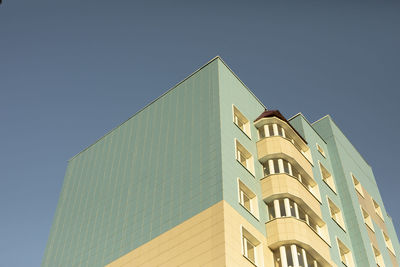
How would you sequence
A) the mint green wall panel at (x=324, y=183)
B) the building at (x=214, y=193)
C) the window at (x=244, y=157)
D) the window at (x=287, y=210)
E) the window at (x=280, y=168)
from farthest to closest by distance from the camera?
the mint green wall panel at (x=324, y=183), the window at (x=280, y=168), the window at (x=244, y=157), the window at (x=287, y=210), the building at (x=214, y=193)

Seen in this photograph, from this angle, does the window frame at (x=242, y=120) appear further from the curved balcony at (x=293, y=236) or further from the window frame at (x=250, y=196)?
the curved balcony at (x=293, y=236)

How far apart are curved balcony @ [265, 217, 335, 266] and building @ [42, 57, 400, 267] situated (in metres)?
0.08

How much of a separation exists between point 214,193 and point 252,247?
4387 millimetres

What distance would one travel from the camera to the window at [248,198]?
36.3 metres

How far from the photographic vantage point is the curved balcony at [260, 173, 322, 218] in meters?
37.6

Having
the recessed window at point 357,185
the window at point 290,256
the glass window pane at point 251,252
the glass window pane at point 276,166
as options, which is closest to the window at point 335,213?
the recessed window at point 357,185

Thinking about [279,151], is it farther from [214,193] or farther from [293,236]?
[214,193]

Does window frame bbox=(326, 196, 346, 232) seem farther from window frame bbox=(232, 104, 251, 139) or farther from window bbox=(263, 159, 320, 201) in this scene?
window frame bbox=(232, 104, 251, 139)

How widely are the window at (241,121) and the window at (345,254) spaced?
11.6m

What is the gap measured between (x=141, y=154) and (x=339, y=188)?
62.7ft

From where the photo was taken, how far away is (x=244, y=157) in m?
40.4

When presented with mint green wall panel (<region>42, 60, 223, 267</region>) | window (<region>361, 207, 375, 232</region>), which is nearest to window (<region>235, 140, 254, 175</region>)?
mint green wall panel (<region>42, 60, 223, 267</region>)

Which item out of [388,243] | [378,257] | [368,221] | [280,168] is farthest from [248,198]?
[388,243]

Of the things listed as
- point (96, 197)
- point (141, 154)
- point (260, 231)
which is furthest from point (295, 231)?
point (96, 197)
